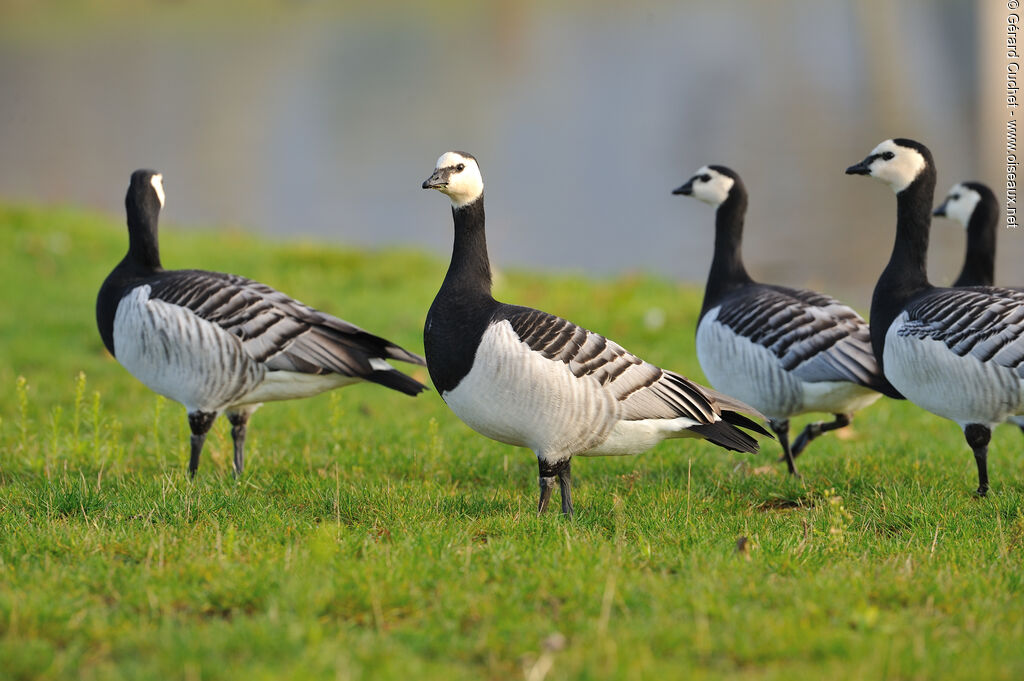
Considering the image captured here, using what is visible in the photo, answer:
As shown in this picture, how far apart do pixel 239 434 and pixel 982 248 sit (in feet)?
21.4

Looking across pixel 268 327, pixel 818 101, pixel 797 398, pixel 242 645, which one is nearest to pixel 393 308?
pixel 268 327

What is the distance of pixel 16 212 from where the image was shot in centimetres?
1644

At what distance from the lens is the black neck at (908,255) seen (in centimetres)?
712

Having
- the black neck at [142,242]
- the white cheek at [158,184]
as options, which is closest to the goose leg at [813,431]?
the black neck at [142,242]

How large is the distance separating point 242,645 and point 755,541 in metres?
2.84

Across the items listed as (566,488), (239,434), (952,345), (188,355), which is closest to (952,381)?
(952,345)

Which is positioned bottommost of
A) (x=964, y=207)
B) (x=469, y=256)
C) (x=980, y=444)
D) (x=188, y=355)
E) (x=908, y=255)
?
(x=980, y=444)

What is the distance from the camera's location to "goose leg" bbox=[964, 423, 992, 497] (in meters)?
6.49

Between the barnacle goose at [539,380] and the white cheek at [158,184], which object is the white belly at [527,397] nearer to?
the barnacle goose at [539,380]

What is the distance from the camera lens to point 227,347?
23.0 ft

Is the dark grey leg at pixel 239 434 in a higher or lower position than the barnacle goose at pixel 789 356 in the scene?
lower

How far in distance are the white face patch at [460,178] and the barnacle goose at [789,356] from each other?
2717mm

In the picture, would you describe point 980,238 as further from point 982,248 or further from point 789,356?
point 789,356

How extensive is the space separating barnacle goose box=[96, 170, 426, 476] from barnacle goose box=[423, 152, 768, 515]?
3.44 ft
